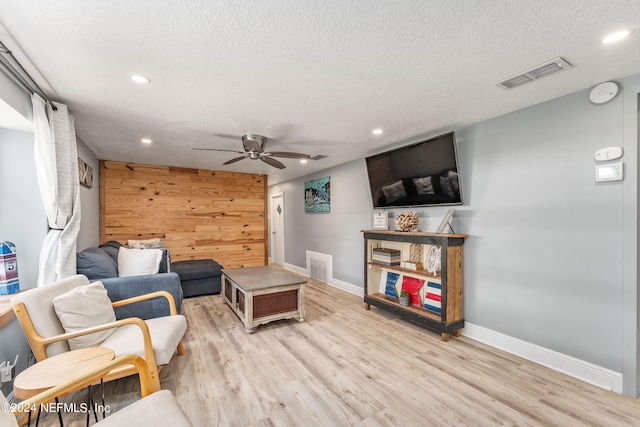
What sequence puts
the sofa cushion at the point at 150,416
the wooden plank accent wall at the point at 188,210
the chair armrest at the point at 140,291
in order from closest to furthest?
the sofa cushion at the point at 150,416
the chair armrest at the point at 140,291
the wooden plank accent wall at the point at 188,210

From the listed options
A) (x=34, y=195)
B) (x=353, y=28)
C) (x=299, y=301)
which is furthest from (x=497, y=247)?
(x=34, y=195)

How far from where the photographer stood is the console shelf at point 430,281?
290 centimetres

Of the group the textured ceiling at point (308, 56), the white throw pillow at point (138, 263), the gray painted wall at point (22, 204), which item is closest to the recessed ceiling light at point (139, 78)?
the textured ceiling at point (308, 56)

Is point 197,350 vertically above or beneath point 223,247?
beneath

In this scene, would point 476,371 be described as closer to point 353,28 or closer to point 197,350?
point 197,350

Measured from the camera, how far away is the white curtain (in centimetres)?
223

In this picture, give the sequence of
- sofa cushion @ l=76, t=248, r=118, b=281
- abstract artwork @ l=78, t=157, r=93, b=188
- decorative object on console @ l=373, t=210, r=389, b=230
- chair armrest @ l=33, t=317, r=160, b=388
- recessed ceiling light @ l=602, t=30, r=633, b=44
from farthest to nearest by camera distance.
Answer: decorative object on console @ l=373, t=210, r=389, b=230
abstract artwork @ l=78, t=157, r=93, b=188
sofa cushion @ l=76, t=248, r=118, b=281
chair armrest @ l=33, t=317, r=160, b=388
recessed ceiling light @ l=602, t=30, r=633, b=44

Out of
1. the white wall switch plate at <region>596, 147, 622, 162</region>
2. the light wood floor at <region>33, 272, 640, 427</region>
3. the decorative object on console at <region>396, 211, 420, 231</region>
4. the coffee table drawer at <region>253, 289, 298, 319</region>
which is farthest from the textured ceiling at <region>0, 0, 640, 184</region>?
the light wood floor at <region>33, 272, 640, 427</region>

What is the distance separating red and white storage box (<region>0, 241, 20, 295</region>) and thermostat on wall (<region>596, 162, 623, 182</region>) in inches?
178

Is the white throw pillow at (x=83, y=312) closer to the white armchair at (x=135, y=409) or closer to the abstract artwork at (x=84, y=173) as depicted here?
the white armchair at (x=135, y=409)

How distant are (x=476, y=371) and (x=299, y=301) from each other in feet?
6.26

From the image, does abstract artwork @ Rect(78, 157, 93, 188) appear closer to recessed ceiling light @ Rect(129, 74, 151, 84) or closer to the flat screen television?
recessed ceiling light @ Rect(129, 74, 151, 84)

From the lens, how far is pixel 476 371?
2332mm

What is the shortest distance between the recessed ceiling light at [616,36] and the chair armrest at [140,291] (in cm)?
A: 369
